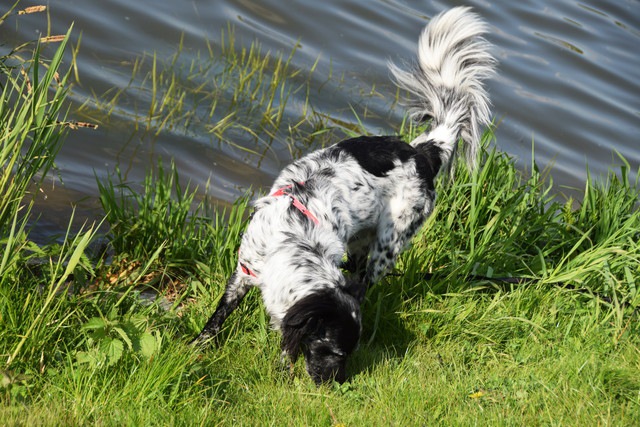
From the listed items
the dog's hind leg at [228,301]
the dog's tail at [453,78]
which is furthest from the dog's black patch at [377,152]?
the dog's hind leg at [228,301]

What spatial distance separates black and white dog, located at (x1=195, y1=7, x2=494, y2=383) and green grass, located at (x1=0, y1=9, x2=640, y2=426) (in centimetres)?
21

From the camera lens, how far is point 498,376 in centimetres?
435

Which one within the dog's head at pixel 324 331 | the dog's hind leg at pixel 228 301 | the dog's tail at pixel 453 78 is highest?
the dog's tail at pixel 453 78

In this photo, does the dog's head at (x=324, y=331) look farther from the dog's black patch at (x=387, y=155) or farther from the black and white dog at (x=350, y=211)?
the dog's black patch at (x=387, y=155)

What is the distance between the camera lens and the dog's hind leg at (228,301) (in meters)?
4.50

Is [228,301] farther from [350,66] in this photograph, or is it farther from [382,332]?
[350,66]

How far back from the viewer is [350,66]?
33.6ft

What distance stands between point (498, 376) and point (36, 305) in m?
2.49

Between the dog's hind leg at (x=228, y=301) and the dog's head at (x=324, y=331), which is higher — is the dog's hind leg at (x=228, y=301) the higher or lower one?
the lower one

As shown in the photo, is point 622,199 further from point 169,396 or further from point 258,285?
point 169,396

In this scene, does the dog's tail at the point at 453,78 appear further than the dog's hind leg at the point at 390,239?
Yes

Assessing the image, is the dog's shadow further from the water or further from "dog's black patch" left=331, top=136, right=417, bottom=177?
the water

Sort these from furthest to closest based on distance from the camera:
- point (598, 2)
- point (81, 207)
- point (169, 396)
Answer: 1. point (598, 2)
2. point (81, 207)
3. point (169, 396)

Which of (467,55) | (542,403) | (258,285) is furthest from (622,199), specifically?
(258,285)
